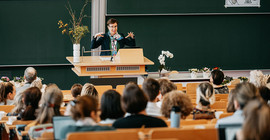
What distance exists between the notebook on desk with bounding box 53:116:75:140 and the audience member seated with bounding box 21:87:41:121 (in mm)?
938

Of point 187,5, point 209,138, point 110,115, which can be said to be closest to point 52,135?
point 110,115

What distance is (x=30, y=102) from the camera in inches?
Result: 162

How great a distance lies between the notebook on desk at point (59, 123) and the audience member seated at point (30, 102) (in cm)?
94

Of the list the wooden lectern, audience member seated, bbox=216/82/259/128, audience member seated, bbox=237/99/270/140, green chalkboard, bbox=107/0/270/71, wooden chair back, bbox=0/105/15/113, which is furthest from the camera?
green chalkboard, bbox=107/0/270/71

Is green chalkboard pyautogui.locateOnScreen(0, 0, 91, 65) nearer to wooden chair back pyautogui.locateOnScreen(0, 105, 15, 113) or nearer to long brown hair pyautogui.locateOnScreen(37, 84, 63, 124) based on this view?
wooden chair back pyautogui.locateOnScreen(0, 105, 15, 113)

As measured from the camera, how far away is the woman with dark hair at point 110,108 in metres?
3.56

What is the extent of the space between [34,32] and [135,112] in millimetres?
6429

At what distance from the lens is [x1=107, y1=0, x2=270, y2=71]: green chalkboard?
9891 mm

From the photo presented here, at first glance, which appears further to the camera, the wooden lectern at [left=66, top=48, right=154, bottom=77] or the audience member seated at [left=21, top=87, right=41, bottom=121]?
the wooden lectern at [left=66, top=48, right=154, bottom=77]

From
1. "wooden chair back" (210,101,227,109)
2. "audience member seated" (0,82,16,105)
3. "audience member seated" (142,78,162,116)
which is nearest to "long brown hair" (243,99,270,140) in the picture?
"audience member seated" (142,78,162,116)

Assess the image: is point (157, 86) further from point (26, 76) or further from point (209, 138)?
point (26, 76)

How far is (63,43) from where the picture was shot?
9.52 meters

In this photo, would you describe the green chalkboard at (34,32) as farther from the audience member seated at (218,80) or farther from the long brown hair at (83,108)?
the long brown hair at (83,108)

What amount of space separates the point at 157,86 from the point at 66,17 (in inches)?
220
